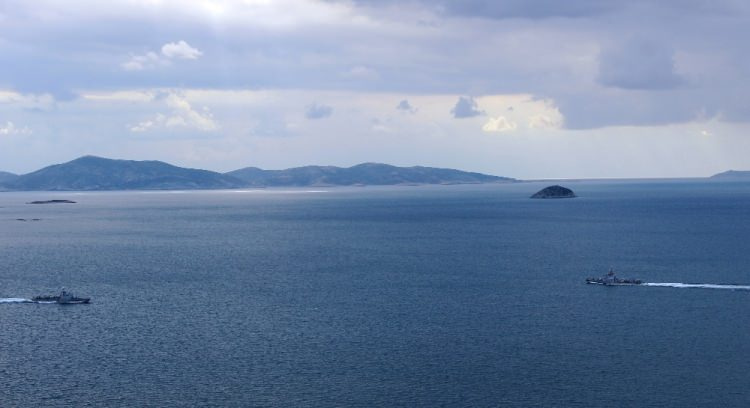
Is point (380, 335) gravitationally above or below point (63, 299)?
below

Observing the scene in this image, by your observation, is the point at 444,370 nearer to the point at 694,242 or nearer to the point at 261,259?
the point at 261,259

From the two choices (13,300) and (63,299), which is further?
(13,300)

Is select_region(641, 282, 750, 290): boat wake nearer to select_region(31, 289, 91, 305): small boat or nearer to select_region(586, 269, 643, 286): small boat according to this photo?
select_region(586, 269, 643, 286): small boat

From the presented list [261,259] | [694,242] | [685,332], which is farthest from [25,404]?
[694,242]

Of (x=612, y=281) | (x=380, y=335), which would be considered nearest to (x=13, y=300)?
(x=380, y=335)

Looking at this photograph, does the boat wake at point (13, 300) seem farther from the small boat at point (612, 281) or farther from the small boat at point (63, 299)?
the small boat at point (612, 281)

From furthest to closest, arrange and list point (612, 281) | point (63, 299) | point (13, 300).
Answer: point (612, 281) < point (13, 300) < point (63, 299)

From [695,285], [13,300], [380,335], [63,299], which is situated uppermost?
[695,285]

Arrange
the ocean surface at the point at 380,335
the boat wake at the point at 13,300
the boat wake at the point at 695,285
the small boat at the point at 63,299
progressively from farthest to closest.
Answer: the boat wake at the point at 695,285
the boat wake at the point at 13,300
the small boat at the point at 63,299
the ocean surface at the point at 380,335

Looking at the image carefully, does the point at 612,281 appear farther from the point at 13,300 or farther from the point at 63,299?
the point at 13,300

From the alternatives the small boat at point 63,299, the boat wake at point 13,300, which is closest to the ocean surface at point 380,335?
the boat wake at point 13,300

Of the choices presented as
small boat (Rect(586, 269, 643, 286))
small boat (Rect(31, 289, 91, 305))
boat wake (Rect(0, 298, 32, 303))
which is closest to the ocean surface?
boat wake (Rect(0, 298, 32, 303))

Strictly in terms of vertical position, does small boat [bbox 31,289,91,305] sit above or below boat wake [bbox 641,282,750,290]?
below
